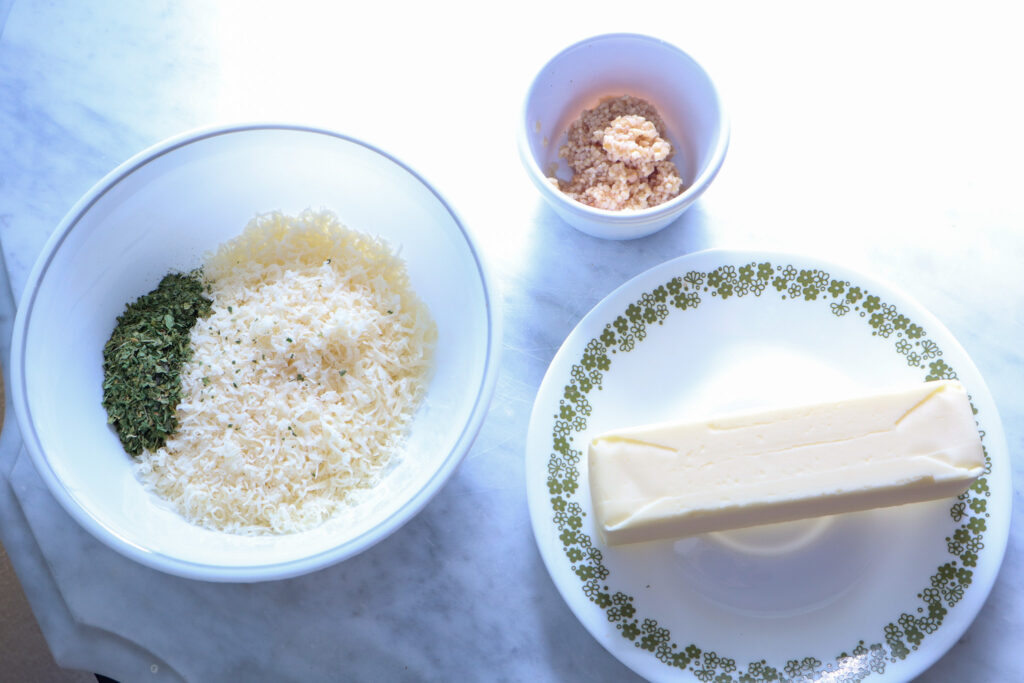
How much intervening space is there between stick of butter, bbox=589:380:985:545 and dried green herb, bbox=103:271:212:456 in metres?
0.65

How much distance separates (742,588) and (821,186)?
70 cm

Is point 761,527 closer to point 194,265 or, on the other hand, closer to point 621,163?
point 621,163

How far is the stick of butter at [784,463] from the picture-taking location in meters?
1.15

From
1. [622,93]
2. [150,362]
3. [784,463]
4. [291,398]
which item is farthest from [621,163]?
[150,362]

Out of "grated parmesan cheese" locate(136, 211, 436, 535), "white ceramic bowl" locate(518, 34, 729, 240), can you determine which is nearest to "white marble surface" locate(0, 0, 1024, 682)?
"white ceramic bowl" locate(518, 34, 729, 240)

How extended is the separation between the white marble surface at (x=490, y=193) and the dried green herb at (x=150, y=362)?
10.8 inches

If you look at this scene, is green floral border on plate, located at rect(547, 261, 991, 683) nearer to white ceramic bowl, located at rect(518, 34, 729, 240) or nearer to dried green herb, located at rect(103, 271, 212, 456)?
white ceramic bowl, located at rect(518, 34, 729, 240)

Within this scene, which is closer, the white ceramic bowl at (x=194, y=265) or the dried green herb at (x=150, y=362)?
the white ceramic bowl at (x=194, y=265)

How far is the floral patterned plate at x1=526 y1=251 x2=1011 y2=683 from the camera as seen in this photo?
1.18 m

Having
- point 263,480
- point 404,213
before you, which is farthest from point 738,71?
point 263,480

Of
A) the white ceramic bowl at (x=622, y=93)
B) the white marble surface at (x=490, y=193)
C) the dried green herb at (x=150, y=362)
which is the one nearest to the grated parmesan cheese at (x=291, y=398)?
the dried green herb at (x=150, y=362)

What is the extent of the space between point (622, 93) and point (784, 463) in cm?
67

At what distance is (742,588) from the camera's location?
1.21 meters

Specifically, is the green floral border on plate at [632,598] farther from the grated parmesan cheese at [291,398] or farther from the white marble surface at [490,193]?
the grated parmesan cheese at [291,398]
